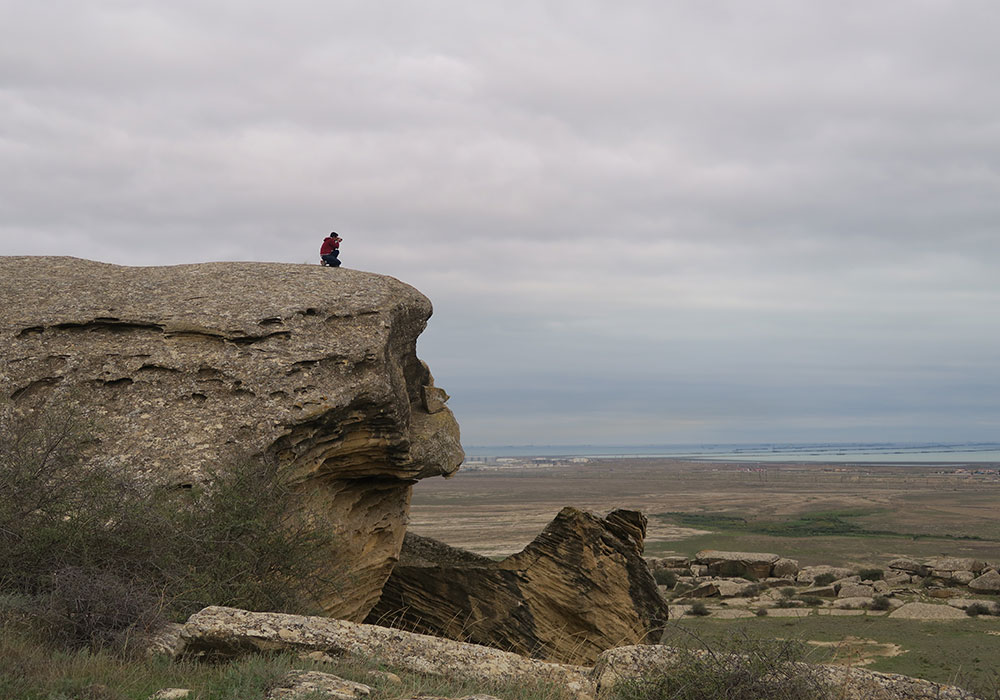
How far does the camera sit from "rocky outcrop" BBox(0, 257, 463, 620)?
1224 cm

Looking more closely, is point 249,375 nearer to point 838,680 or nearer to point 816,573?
point 838,680

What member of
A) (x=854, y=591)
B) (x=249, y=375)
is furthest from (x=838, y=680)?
(x=854, y=591)

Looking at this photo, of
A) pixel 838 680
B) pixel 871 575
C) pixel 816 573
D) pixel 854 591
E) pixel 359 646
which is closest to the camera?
pixel 838 680

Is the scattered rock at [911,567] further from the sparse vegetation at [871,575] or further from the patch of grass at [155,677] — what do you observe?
the patch of grass at [155,677]

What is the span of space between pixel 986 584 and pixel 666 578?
47.6 ft

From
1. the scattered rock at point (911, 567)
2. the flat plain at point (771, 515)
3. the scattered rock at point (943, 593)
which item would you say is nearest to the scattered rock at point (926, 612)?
the scattered rock at point (943, 593)

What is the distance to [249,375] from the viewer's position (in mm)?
12797

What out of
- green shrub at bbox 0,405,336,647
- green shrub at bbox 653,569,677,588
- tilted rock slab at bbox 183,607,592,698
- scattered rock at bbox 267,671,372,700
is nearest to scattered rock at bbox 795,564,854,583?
green shrub at bbox 653,569,677,588

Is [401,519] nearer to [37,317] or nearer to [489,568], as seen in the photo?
[489,568]

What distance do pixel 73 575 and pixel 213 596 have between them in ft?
6.52

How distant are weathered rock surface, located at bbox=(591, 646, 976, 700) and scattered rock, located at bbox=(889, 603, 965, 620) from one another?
26447 mm

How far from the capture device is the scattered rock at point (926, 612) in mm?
30703

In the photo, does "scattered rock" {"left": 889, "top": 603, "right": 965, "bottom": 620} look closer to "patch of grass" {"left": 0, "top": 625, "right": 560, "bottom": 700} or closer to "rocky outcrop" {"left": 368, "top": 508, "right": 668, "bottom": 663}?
"rocky outcrop" {"left": 368, "top": 508, "right": 668, "bottom": 663}

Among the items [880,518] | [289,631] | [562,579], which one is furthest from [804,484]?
[289,631]
